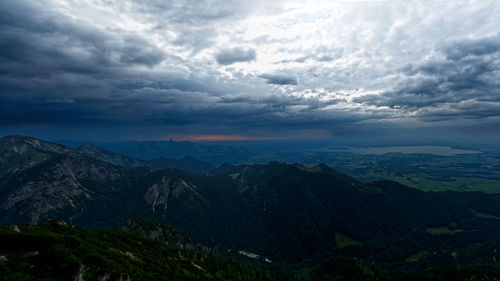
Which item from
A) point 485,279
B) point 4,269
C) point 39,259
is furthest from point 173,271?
point 485,279

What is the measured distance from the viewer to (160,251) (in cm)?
19588

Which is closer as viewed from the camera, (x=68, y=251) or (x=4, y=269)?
(x=4, y=269)

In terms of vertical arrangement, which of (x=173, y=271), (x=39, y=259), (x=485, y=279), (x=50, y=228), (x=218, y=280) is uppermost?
(x=485, y=279)

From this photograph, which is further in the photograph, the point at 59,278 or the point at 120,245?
the point at 120,245

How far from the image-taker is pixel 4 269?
2886 inches

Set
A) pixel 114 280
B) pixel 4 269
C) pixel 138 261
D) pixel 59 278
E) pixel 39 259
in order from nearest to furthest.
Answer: pixel 4 269 → pixel 59 278 → pixel 39 259 → pixel 114 280 → pixel 138 261

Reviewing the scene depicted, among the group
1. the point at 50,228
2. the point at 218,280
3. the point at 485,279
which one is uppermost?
the point at 485,279

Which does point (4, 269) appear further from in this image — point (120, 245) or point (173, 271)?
point (120, 245)

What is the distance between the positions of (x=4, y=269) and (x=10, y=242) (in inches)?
996

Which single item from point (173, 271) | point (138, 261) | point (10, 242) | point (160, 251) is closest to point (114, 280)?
point (10, 242)

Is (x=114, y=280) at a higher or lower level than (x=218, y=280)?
higher

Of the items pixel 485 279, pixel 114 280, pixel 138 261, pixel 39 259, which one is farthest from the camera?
pixel 138 261

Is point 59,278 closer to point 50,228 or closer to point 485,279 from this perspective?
point 50,228

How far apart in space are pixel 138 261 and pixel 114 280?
56263 mm
